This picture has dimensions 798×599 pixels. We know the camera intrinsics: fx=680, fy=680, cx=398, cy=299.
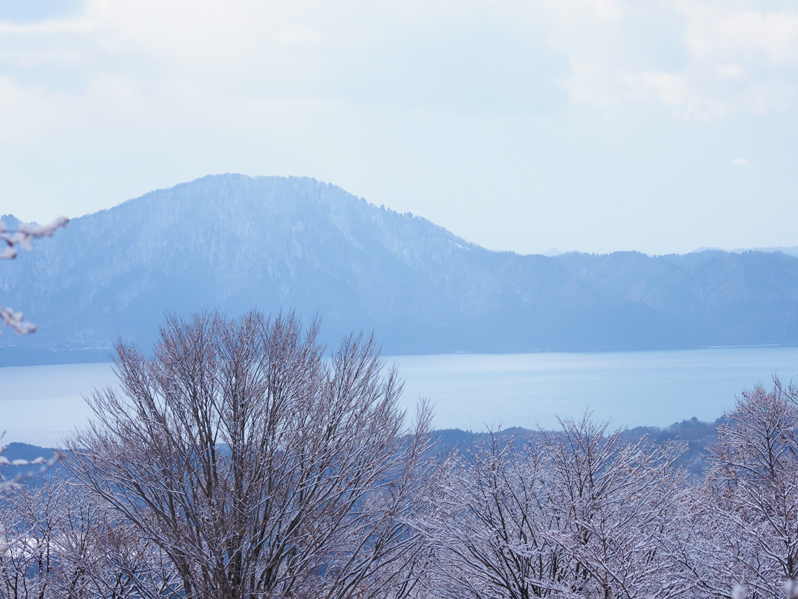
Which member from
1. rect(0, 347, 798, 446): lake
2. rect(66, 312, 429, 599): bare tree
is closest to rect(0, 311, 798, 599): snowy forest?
rect(66, 312, 429, 599): bare tree

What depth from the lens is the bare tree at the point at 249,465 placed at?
12.1 metres

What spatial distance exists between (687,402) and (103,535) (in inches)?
3436

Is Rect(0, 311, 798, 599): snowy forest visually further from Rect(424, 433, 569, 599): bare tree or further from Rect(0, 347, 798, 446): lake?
Rect(0, 347, 798, 446): lake

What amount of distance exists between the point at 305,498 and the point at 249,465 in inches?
57.7

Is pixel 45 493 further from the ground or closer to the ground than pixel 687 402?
further from the ground

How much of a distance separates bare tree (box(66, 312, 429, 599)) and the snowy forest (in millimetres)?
44

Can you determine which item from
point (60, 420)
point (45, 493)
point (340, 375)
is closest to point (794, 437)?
point (340, 375)

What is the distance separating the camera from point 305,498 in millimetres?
13539

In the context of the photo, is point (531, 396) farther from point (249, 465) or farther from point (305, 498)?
point (249, 465)

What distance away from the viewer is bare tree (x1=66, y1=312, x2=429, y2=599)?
12.1 meters

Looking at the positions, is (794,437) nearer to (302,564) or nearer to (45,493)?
(302,564)

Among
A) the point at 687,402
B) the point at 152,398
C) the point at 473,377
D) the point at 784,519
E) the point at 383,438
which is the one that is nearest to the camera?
the point at 784,519

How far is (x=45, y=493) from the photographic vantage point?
1823 cm

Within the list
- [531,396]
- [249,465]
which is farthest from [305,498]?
[531,396]
